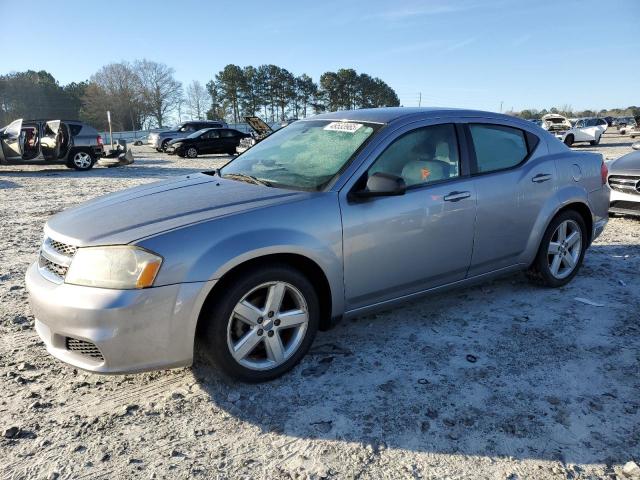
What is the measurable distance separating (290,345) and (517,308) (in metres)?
2.12

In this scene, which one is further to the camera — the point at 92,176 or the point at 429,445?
the point at 92,176

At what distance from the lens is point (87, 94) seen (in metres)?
71.2

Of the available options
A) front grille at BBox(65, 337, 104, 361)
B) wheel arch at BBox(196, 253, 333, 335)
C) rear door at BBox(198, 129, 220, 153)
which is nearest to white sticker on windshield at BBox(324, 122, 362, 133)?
wheel arch at BBox(196, 253, 333, 335)

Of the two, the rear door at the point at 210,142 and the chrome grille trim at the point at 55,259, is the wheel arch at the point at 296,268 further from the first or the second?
the rear door at the point at 210,142

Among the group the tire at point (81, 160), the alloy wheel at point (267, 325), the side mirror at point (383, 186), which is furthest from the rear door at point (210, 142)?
the alloy wheel at point (267, 325)

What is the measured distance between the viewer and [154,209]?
9.60 feet

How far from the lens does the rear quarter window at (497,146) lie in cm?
383

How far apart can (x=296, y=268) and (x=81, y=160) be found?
15.7 metres

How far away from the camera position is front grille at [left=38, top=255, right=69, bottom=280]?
2.65 m

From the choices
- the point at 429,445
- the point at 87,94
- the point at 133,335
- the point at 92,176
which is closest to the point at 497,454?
the point at 429,445

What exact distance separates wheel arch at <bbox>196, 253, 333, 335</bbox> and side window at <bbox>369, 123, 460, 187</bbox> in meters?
0.77

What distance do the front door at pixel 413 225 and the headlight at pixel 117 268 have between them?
118 cm

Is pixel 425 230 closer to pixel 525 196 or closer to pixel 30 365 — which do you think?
pixel 525 196

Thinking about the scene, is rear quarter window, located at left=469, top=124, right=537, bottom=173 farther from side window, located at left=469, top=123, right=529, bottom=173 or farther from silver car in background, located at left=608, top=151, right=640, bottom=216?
silver car in background, located at left=608, top=151, right=640, bottom=216
